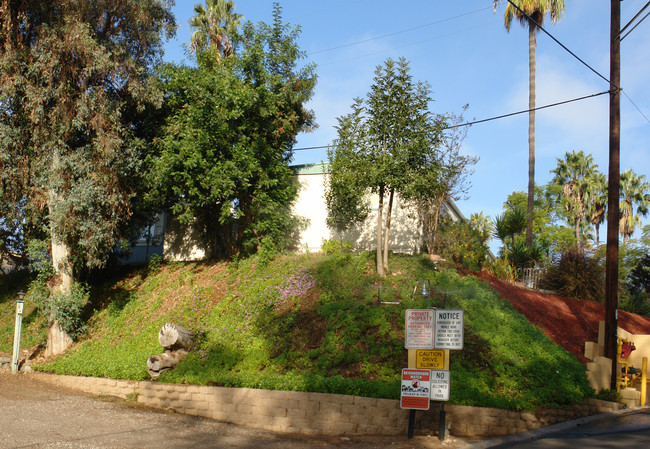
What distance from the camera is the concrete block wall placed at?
33.4 ft

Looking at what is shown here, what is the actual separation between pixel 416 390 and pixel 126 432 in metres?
5.34

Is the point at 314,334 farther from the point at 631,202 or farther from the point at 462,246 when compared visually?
the point at 631,202

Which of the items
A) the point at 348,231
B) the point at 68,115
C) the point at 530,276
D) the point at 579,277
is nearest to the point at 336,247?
the point at 348,231

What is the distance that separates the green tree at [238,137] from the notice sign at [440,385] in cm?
1030

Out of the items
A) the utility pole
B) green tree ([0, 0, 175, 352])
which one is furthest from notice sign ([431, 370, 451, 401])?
green tree ([0, 0, 175, 352])

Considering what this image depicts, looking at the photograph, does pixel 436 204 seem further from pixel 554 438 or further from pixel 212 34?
pixel 212 34

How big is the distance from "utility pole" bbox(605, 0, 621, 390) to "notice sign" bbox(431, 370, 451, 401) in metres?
5.97

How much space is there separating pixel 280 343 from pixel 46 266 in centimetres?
902

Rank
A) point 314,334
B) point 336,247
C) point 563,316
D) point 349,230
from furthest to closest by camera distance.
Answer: point 349,230 → point 336,247 → point 563,316 → point 314,334

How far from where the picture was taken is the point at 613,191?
14.0 metres

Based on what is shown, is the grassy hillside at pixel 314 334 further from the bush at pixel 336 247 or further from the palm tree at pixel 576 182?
the palm tree at pixel 576 182

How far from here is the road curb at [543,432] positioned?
30.8 ft

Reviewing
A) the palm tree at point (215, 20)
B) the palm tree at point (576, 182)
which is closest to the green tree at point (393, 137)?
the palm tree at point (215, 20)

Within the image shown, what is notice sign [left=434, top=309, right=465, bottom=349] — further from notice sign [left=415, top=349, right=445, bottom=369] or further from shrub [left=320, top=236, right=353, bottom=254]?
shrub [left=320, top=236, right=353, bottom=254]
